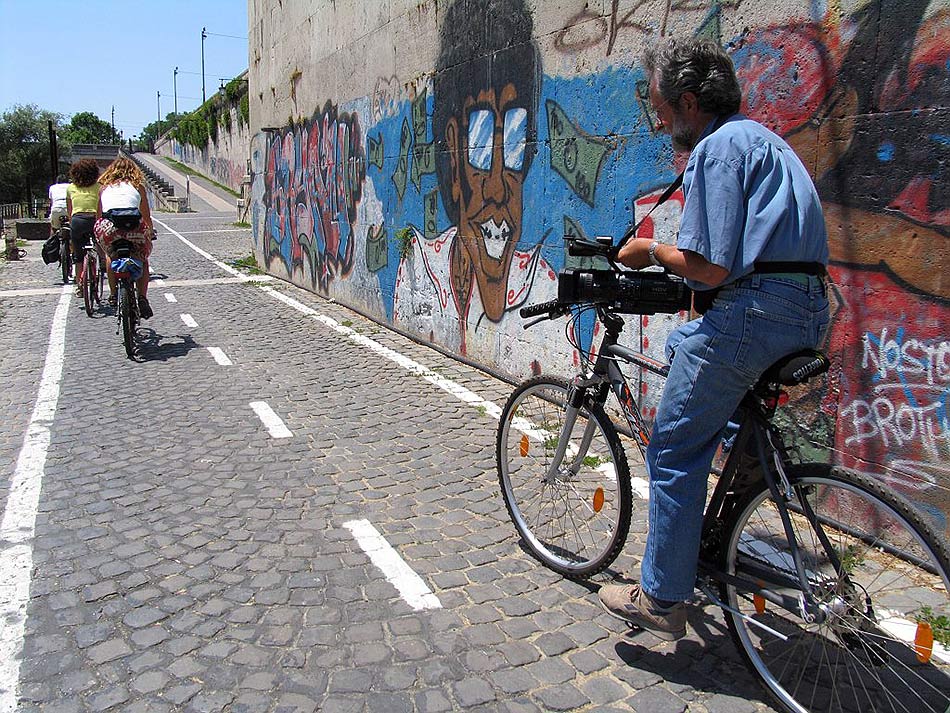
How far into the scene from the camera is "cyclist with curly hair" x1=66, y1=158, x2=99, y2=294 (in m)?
9.90

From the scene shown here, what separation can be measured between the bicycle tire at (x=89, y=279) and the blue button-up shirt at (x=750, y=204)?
9.01m

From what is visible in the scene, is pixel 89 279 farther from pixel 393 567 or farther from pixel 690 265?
pixel 690 265

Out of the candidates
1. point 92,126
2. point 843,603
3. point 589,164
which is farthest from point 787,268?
point 92,126

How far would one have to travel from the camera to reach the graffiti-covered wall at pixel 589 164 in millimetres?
3482

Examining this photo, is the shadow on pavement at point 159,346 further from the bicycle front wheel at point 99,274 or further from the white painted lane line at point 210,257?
the white painted lane line at point 210,257

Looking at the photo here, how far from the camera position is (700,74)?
2564 mm

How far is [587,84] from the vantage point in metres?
5.51

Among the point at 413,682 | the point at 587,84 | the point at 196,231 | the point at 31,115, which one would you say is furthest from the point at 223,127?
the point at 413,682

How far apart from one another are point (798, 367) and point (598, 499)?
1.23m

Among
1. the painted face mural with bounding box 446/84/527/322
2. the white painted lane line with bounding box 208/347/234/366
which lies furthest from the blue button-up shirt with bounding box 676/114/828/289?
the white painted lane line with bounding box 208/347/234/366

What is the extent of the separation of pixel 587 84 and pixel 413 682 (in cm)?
427

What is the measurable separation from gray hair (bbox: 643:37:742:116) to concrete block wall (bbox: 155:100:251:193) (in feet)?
130

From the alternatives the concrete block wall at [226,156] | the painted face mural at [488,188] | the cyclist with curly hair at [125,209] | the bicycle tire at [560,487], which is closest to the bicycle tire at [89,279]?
the cyclist with curly hair at [125,209]

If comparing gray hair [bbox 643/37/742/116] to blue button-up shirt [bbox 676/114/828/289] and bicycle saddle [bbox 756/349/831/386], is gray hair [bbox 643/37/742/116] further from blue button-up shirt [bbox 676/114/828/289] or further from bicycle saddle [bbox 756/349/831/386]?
bicycle saddle [bbox 756/349/831/386]
